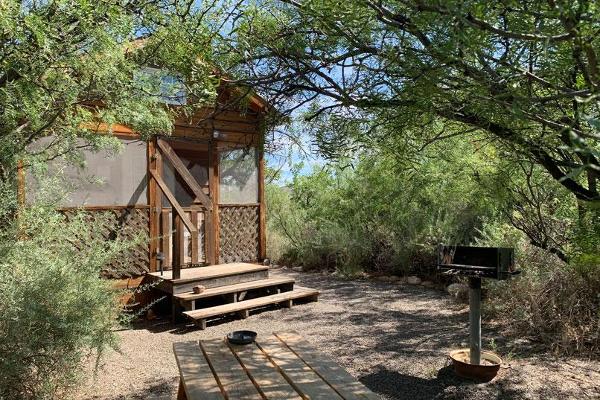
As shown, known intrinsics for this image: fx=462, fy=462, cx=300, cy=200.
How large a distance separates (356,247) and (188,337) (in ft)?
18.3

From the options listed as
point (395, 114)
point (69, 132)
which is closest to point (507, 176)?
point (395, 114)

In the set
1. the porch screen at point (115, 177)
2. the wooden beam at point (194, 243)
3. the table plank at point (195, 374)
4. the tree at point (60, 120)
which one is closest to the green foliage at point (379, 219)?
the wooden beam at point (194, 243)

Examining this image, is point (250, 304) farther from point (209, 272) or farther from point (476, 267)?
point (476, 267)

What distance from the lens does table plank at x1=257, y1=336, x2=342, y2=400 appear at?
2434mm

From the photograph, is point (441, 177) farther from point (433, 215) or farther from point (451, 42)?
point (451, 42)

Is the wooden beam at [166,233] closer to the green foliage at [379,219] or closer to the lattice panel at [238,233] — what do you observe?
the lattice panel at [238,233]

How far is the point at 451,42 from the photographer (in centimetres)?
117

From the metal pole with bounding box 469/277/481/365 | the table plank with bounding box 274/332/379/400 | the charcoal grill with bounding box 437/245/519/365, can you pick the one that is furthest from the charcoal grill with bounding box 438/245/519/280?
the table plank with bounding box 274/332/379/400

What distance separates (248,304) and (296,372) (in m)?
4.34

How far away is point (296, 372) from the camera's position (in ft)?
9.05

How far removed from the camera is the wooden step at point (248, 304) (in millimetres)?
6333

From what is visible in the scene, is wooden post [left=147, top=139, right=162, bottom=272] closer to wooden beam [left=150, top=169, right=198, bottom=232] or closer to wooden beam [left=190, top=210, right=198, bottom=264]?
wooden beam [left=150, top=169, right=198, bottom=232]

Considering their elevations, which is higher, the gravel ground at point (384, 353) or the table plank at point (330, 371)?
the table plank at point (330, 371)

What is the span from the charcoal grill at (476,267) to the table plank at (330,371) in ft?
4.99
